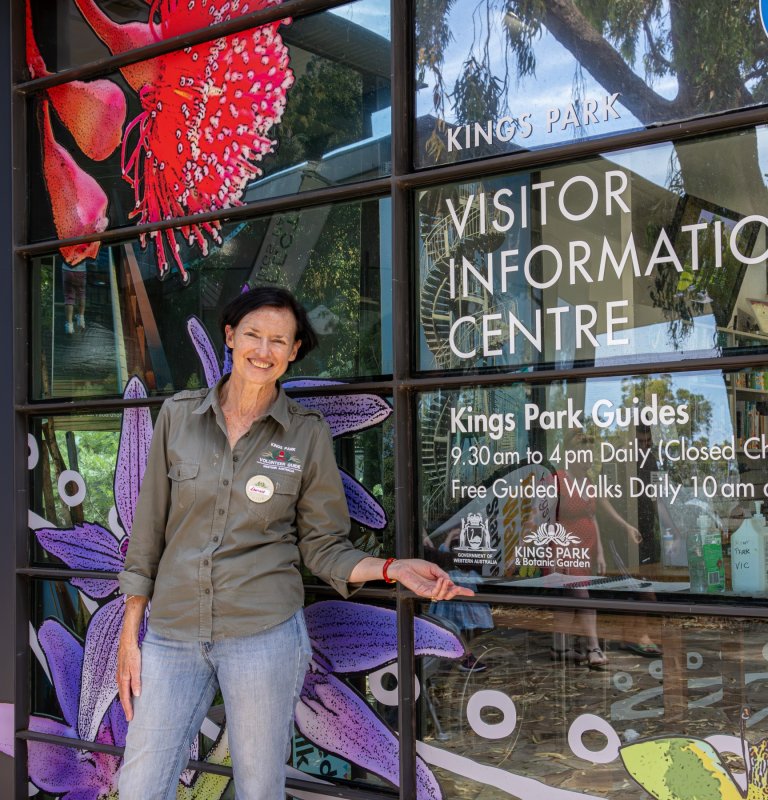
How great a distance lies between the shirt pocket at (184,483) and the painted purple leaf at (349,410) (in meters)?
0.54

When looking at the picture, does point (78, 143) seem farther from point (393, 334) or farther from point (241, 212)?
point (393, 334)

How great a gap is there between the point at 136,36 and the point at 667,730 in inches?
123

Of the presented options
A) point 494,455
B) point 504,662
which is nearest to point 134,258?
point 494,455

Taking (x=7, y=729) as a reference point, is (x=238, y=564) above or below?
above

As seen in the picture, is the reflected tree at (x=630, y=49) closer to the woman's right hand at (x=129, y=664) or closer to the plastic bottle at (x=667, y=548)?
the plastic bottle at (x=667, y=548)

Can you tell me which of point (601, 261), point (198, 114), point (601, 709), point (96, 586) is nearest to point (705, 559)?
point (601, 709)

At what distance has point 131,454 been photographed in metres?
3.63

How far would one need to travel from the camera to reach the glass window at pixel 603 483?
8.46ft

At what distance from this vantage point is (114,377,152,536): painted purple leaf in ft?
11.8

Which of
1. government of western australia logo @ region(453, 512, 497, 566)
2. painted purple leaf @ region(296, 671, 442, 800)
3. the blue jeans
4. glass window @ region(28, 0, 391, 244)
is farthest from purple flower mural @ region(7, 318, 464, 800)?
glass window @ region(28, 0, 391, 244)

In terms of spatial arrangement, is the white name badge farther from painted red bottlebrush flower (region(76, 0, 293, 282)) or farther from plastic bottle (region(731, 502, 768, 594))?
plastic bottle (region(731, 502, 768, 594))

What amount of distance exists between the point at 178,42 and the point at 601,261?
1.85 meters

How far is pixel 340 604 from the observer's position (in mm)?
3189

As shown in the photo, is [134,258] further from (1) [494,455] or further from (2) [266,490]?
(1) [494,455]
